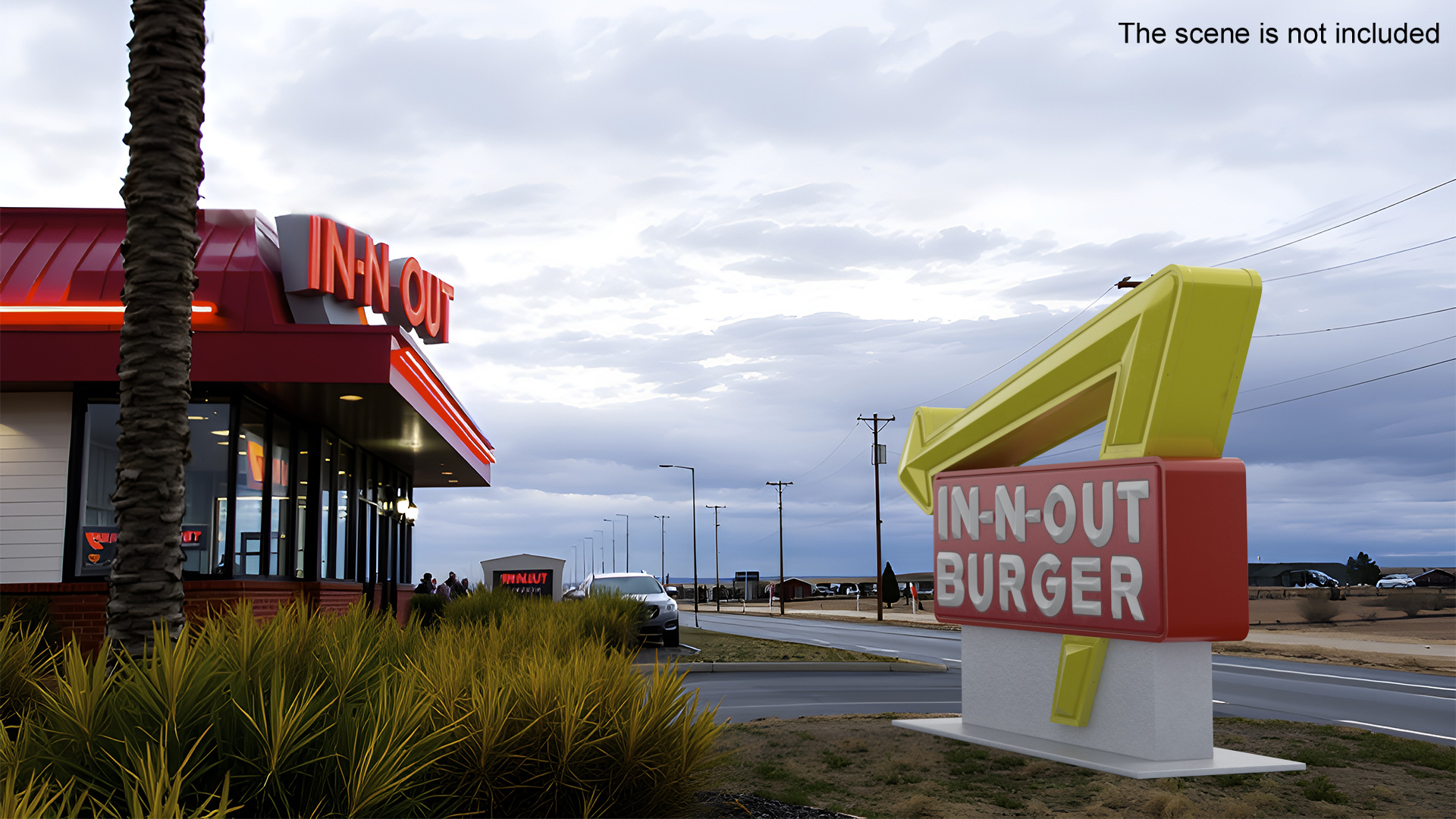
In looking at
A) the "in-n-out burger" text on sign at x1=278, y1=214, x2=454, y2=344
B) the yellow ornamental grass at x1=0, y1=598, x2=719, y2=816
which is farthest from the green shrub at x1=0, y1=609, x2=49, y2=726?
the "in-n-out burger" text on sign at x1=278, y1=214, x2=454, y2=344

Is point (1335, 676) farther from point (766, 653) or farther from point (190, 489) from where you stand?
point (190, 489)

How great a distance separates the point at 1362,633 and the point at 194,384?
135 ft

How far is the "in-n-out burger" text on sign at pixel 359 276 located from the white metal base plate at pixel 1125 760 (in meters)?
11.5

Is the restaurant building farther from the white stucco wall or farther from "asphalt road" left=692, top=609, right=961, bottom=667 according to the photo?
"asphalt road" left=692, top=609, right=961, bottom=667

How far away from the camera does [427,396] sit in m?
18.8

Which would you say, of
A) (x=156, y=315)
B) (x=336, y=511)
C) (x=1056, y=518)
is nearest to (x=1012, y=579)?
(x=1056, y=518)

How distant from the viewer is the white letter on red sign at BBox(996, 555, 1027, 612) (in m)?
10.6

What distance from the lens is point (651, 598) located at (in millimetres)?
25656

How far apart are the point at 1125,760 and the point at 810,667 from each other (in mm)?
11229

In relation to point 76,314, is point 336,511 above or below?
below

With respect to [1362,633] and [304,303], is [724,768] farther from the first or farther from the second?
[1362,633]

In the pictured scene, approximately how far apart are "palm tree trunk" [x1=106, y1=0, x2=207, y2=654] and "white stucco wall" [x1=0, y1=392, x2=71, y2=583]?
917cm

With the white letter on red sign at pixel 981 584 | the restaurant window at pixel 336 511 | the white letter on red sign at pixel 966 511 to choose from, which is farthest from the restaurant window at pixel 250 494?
the white letter on red sign at pixel 981 584

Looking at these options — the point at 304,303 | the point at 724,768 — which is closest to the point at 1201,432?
the point at 724,768
